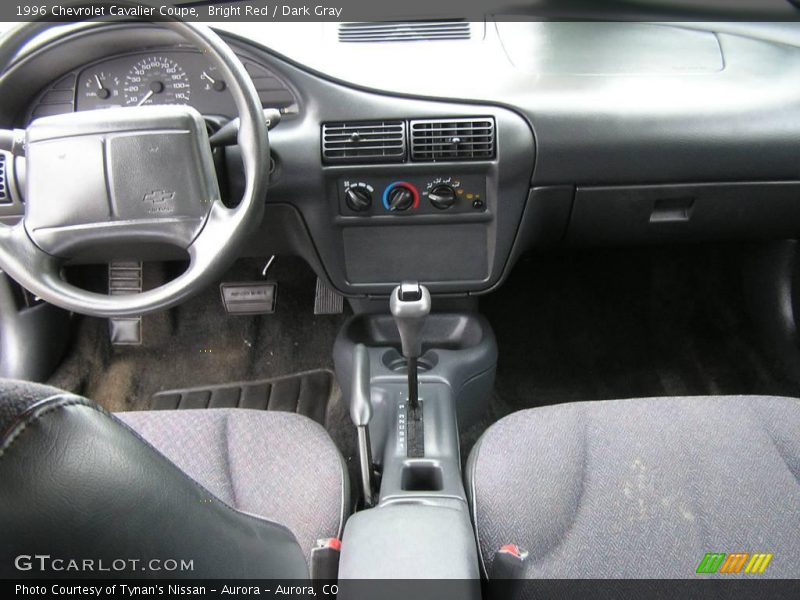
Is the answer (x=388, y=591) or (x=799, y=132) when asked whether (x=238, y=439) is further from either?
(x=799, y=132)

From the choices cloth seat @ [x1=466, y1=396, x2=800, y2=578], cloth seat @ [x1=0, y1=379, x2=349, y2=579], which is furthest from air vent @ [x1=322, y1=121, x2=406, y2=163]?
cloth seat @ [x1=0, y1=379, x2=349, y2=579]

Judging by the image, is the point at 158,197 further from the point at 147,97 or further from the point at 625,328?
the point at 625,328

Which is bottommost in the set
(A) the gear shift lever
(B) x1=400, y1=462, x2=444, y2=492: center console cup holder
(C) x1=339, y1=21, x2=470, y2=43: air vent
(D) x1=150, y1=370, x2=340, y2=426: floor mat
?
(D) x1=150, y1=370, x2=340, y2=426: floor mat

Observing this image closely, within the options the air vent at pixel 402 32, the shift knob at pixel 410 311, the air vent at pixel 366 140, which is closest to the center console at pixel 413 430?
the shift knob at pixel 410 311

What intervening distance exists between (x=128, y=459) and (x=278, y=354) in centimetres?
146

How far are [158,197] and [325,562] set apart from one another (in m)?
0.64

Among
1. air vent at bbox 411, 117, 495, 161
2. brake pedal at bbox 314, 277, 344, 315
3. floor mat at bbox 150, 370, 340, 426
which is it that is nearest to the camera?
air vent at bbox 411, 117, 495, 161

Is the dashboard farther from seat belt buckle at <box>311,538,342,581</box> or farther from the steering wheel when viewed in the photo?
seat belt buckle at <box>311,538,342,581</box>

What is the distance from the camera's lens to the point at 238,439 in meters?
1.18

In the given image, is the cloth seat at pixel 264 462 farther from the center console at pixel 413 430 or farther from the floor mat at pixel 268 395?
the floor mat at pixel 268 395

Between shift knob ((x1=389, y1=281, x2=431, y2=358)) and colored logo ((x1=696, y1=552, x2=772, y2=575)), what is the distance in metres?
0.54

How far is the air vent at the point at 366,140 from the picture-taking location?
129 cm

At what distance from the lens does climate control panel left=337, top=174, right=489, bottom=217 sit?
1338 millimetres

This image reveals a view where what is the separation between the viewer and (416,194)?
1.35 m
